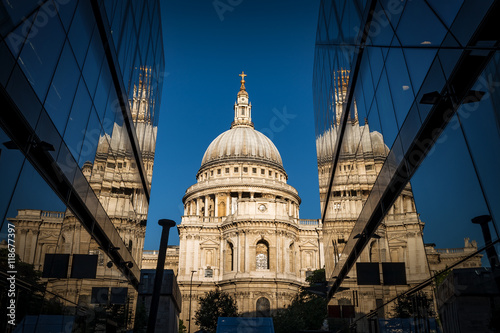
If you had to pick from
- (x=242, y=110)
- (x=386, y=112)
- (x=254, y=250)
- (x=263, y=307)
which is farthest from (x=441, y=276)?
(x=242, y=110)

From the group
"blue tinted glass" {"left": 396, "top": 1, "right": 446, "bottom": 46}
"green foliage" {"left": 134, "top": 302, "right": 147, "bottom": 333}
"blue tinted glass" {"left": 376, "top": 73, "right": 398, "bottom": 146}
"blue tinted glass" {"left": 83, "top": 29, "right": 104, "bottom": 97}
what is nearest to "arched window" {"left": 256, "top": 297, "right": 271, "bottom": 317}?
"green foliage" {"left": 134, "top": 302, "right": 147, "bottom": 333}

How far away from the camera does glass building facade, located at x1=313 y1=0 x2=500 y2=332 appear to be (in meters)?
6.32

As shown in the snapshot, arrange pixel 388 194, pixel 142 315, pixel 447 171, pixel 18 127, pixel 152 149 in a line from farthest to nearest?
pixel 142 315
pixel 152 149
pixel 388 194
pixel 18 127
pixel 447 171

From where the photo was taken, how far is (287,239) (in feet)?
249

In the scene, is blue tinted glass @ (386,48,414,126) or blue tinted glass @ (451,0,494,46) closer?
blue tinted glass @ (451,0,494,46)

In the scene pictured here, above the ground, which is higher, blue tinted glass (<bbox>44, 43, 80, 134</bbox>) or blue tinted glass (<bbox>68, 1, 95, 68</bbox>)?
blue tinted glass (<bbox>68, 1, 95, 68</bbox>)

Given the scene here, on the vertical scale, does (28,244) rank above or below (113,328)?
above

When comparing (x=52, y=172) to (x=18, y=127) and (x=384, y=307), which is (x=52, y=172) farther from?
(x=384, y=307)

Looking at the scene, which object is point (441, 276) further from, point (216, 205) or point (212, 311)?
point (216, 205)

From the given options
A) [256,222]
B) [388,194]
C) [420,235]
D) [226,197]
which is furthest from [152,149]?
[226,197]

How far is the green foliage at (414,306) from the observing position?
8906 millimetres

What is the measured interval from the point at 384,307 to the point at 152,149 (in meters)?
18.6

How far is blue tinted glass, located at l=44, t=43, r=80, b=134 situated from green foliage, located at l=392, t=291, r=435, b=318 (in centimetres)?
921

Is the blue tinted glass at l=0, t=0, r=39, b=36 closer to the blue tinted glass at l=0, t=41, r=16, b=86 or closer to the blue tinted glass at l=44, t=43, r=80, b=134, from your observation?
the blue tinted glass at l=0, t=41, r=16, b=86
